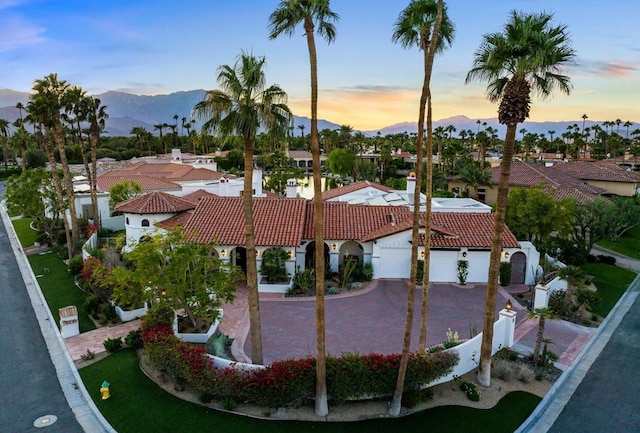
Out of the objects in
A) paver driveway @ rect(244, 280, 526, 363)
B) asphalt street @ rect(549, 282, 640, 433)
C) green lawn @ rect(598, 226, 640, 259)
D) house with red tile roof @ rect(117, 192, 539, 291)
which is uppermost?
house with red tile roof @ rect(117, 192, 539, 291)

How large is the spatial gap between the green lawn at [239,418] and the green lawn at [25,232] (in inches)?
1181

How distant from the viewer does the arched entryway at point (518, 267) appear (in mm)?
27516

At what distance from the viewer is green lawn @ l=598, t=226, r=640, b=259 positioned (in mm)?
38625

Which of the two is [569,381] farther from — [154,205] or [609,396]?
[154,205]

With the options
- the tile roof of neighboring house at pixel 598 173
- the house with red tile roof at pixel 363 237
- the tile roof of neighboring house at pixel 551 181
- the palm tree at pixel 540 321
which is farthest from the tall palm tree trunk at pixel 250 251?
the tile roof of neighboring house at pixel 598 173

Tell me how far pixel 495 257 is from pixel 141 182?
4083 cm

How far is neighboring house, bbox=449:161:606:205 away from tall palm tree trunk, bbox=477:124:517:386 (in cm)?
3524

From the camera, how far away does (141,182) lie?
4703 centimetres

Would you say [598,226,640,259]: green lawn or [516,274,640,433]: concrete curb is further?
[598,226,640,259]: green lawn

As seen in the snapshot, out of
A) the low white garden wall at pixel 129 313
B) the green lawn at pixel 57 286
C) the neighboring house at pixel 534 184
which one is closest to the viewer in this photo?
the low white garden wall at pixel 129 313

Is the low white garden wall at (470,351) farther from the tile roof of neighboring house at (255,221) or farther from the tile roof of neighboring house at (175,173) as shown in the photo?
the tile roof of neighboring house at (175,173)

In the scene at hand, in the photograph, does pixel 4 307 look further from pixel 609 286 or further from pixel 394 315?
pixel 609 286

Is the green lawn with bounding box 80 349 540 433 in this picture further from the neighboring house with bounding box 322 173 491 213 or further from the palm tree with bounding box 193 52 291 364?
the neighboring house with bounding box 322 173 491 213

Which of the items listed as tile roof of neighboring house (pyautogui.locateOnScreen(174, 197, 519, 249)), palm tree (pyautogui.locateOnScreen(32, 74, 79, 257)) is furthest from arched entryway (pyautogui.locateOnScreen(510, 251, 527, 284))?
palm tree (pyautogui.locateOnScreen(32, 74, 79, 257))
